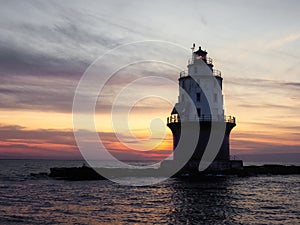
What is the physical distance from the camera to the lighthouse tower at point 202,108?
49.4 m

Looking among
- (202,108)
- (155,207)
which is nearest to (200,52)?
(202,108)

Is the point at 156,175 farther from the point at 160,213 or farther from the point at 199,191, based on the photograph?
the point at 160,213

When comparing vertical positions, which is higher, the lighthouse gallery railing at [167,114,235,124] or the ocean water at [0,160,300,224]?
the lighthouse gallery railing at [167,114,235,124]

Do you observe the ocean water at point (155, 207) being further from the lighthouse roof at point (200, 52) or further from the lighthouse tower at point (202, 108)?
the lighthouse roof at point (200, 52)

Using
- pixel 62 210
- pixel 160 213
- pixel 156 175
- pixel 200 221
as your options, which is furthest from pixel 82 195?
pixel 156 175

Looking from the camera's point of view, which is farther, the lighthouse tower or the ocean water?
the lighthouse tower

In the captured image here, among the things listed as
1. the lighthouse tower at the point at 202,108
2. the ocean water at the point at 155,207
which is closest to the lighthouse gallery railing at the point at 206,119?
the lighthouse tower at the point at 202,108

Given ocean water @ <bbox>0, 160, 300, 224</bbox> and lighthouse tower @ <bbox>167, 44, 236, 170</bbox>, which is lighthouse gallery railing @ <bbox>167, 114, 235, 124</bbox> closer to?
lighthouse tower @ <bbox>167, 44, 236, 170</bbox>

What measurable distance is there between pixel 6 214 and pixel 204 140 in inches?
1220

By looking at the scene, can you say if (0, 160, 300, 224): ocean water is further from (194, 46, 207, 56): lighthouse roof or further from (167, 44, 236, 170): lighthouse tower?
(194, 46, 207, 56): lighthouse roof

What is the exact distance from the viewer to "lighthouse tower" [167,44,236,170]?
162 ft

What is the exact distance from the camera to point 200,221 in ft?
69.8

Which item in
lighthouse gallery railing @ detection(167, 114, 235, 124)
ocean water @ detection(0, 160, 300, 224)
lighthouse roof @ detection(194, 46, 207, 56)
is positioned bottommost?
ocean water @ detection(0, 160, 300, 224)

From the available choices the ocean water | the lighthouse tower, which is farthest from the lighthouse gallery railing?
the ocean water
